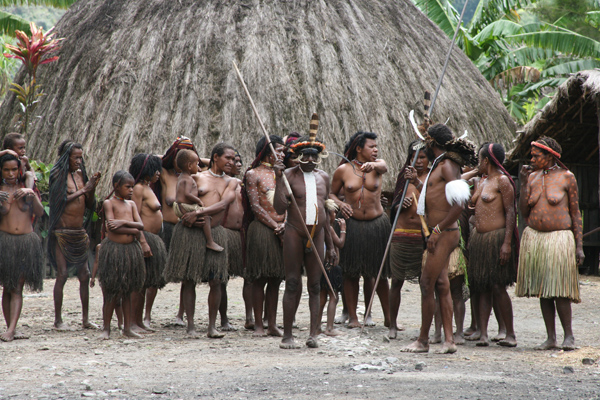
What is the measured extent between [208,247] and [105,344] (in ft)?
3.88

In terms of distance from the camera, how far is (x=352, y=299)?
6.52 m

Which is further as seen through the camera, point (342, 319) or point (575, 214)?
point (342, 319)

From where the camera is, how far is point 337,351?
16.6 ft

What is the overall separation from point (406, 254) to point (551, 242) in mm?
1247

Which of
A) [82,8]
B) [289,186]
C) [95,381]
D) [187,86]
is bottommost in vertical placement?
[95,381]

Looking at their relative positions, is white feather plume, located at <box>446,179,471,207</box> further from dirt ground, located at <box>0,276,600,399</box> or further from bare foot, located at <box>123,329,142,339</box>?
bare foot, located at <box>123,329,142,339</box>

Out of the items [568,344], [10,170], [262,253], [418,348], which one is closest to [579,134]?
[568,344]

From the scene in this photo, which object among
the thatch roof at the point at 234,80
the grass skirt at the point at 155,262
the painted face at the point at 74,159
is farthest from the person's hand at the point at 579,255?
the thatch roof at the point at 234,80

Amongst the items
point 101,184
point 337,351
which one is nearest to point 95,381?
point 337,351

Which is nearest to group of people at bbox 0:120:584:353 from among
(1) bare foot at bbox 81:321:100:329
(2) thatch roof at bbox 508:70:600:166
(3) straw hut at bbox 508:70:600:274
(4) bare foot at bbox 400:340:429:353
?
(4) bare foot at bbox 400:340:429:353

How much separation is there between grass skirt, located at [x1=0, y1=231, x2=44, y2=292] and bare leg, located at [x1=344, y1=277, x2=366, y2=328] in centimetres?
288

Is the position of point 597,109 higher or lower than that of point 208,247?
higher

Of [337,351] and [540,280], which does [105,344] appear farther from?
[540,280]

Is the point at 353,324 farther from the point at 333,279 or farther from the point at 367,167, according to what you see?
the point at 367,167
